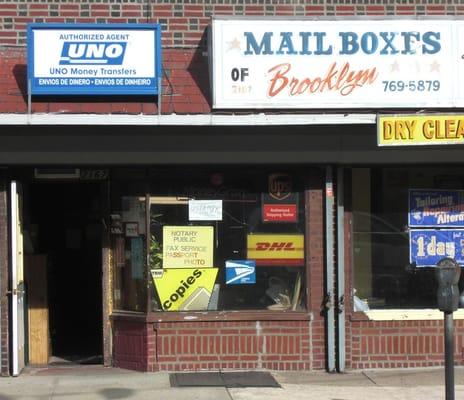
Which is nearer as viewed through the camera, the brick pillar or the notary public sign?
the notary public sign

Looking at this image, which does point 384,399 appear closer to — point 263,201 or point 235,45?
point 263,201

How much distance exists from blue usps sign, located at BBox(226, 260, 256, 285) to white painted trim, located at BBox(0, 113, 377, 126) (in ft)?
5.35

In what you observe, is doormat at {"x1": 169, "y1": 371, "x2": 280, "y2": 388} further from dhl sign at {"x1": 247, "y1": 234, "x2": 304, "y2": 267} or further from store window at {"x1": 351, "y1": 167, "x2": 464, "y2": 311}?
store window at {"x1": 351, "y1": 167, "x2": 464, "y2": 311}

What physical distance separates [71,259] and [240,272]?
116 inches

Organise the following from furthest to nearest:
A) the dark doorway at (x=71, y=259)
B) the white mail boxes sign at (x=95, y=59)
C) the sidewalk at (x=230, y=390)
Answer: the dark doorway at (x=71, y=259) < the white mail boxes sign at (x=95, y=59) < the sidewalk at (x=230, y=390)

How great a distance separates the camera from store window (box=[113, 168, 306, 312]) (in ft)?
26.7

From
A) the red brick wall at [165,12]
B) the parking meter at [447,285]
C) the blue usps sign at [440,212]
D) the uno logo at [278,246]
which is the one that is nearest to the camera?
the parking meter at [447,285]

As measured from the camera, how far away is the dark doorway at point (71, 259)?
9477 millimetres

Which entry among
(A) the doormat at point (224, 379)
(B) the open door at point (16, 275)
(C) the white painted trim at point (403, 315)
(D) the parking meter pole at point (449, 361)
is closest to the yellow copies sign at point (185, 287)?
(A) the doormat at point (224, 379)

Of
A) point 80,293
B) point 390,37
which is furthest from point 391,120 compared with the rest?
point 80,293

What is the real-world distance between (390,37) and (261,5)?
1.48 meters

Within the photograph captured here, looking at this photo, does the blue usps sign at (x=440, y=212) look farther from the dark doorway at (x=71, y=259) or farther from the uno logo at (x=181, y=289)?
the dark doorway at (x=71, y=259)

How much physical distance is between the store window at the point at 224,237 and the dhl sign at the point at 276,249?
11mm

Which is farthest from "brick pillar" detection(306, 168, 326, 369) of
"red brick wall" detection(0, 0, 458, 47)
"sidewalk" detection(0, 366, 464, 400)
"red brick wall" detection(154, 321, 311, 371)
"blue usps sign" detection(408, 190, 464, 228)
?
"red brick wall" detection(0, 0, 458, 47)
